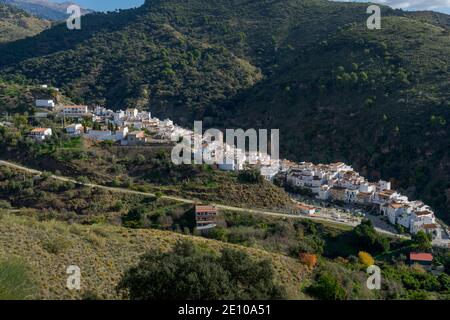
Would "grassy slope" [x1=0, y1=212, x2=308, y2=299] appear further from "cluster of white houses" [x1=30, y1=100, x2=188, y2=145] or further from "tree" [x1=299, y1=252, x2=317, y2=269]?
"cluster of white houses" [x1=30, y1=100, x2=188, y2=145]

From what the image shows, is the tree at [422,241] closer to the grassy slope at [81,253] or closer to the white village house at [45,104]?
the grassy slope at [81,253]

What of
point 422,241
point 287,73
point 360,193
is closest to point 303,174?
point 360,193

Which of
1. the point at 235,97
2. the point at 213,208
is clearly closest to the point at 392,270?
the point at 213,208

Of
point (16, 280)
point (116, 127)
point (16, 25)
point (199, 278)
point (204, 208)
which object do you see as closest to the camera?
point (199, 278)

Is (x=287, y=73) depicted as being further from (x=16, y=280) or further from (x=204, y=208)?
(x=16, y=280)
